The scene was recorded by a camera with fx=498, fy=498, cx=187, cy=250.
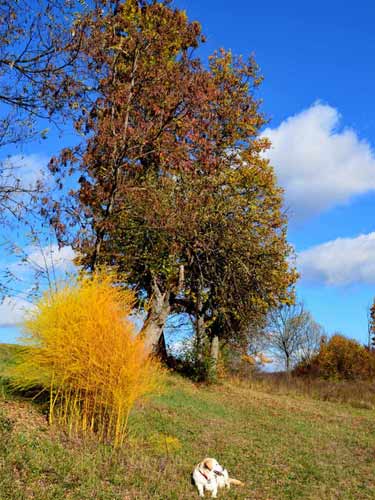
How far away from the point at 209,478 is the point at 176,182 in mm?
11699

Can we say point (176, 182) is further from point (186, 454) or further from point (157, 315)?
point (186, 454)

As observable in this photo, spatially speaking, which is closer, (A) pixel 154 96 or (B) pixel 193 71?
(A) pixel 154 96

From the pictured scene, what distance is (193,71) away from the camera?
13508 mm

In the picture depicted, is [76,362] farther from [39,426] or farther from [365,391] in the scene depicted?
[365,391]

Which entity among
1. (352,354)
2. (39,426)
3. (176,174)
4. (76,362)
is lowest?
(39,426)

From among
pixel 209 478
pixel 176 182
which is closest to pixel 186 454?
pixel 209 478

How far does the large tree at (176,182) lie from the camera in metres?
11.4

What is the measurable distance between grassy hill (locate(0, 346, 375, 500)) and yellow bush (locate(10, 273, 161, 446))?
20.3 inches

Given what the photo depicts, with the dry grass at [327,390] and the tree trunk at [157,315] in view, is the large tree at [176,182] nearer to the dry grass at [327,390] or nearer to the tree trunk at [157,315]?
the tree trunk at [157,315]

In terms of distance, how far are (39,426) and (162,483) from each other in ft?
7.46

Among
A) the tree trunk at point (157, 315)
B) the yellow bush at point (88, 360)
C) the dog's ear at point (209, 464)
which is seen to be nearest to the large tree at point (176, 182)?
the tree trunk at point (157, 315)

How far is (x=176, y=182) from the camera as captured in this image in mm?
17484

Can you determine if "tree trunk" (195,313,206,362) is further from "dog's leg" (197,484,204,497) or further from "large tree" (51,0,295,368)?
"dog's leg" (197,484,204,497)

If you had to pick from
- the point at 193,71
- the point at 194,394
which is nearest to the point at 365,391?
the point at 194,394
